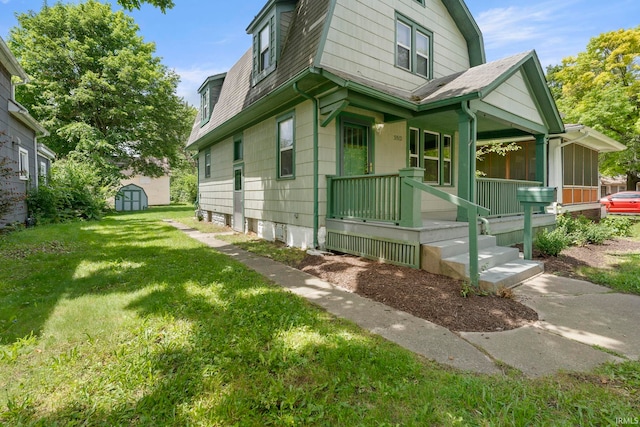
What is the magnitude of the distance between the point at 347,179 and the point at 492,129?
6156 mm

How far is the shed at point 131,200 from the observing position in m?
23.9

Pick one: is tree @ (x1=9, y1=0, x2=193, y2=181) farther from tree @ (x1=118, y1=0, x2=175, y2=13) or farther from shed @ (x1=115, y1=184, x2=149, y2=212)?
tree @ (x1=118, y1=0, x2=175, y2=13)

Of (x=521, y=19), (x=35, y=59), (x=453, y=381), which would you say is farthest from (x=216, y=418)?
(x=35, y=59)

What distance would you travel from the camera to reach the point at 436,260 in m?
4.95

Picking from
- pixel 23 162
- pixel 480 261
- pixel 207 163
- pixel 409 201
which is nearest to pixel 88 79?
pixel 23 162

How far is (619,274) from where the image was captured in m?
5.39

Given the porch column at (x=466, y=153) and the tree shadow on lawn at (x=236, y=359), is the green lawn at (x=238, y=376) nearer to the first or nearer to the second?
the tree shadow on lawn at (x=236, y=359)

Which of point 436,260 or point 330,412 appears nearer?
point 330,412

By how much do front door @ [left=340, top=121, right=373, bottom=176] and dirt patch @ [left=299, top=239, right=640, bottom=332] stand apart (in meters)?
2.20

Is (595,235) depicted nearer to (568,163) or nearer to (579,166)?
(568,163)

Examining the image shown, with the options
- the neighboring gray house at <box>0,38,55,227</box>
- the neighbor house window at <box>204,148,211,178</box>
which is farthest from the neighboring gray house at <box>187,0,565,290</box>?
the neighboring gray house at <box>0,38,55,227</box>

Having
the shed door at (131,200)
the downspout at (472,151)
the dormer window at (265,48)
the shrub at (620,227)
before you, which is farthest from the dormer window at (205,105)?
the shrub at (620,227)

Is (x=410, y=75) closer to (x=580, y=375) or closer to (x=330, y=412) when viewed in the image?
(x=580, y=375)
